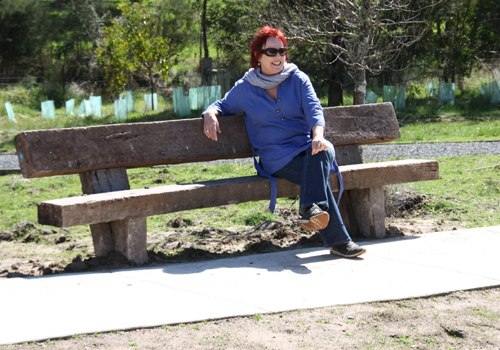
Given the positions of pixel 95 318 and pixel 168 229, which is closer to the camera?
pixel 95 318

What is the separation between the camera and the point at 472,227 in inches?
191

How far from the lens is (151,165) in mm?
4137

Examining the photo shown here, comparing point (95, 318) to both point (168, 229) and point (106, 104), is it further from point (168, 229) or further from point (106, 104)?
point (106, 104)

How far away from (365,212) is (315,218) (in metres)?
1.12

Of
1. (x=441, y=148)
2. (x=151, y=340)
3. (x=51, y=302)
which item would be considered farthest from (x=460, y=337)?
(x=441, y=148)

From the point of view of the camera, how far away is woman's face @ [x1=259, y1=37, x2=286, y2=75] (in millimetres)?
4027

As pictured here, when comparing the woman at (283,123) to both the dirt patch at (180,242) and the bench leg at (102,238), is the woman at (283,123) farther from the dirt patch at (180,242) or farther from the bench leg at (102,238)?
the bench leg at (102,238)

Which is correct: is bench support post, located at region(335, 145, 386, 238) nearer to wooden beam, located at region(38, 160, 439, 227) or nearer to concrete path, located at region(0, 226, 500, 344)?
wooden beam, located at region(38, 160, 439, 227)

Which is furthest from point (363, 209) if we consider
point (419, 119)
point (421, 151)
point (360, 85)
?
point (419, 119)

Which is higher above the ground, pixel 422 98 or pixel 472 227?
pixel 422 98

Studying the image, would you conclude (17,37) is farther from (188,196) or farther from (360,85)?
(188,196)

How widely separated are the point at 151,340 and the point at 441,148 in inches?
329

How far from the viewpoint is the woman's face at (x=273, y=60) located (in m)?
4.03

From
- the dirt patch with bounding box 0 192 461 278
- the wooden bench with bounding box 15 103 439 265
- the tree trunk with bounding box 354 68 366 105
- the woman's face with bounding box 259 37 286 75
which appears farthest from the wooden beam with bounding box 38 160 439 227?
the tree trunk with bounding box 354 68 366 105
